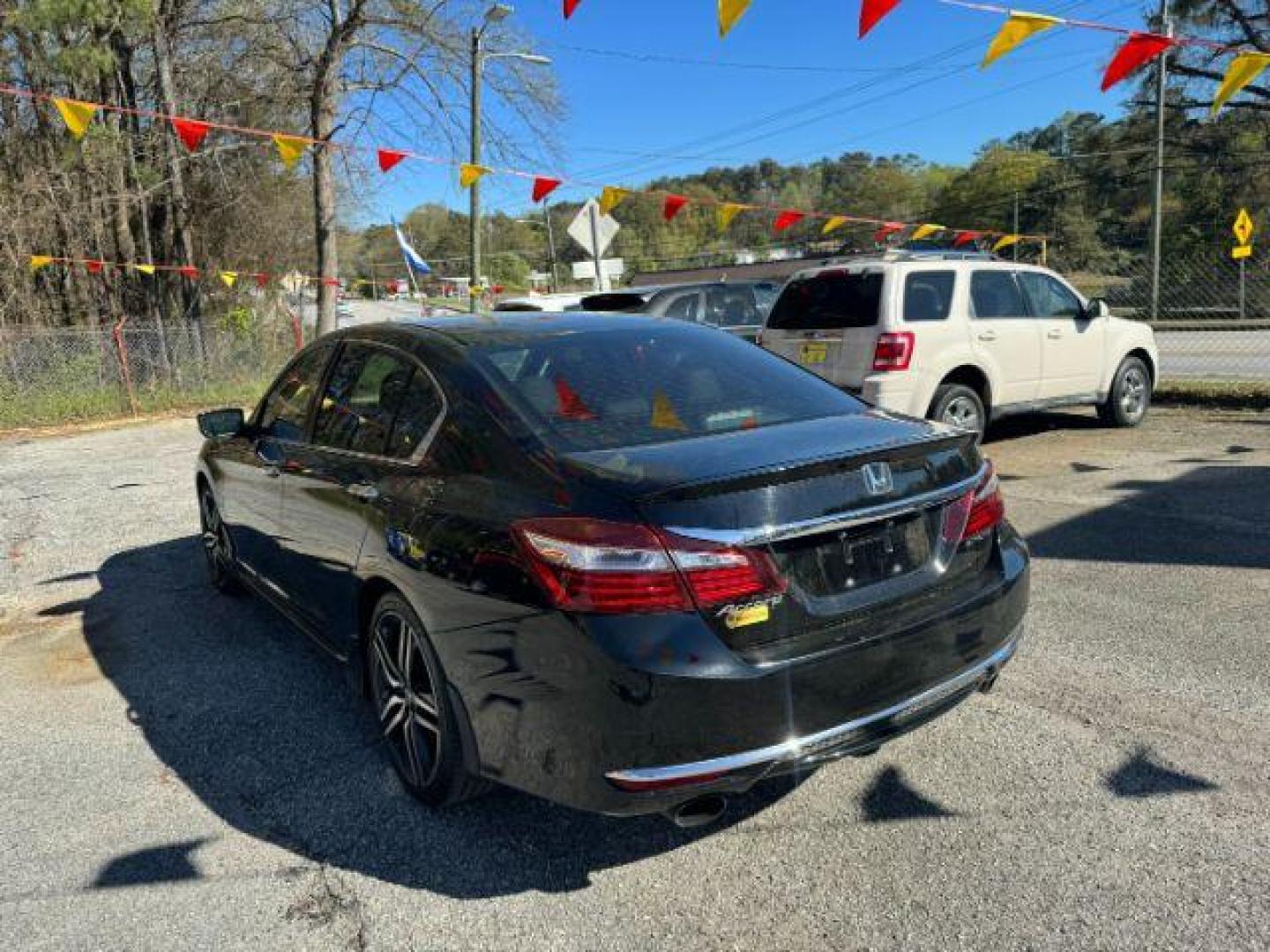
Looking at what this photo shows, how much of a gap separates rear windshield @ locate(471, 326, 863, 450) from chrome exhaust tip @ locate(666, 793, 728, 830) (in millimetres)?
1020

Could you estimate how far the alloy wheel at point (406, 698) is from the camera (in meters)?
2.93

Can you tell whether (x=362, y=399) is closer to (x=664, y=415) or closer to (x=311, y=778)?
(x=664, y=415)

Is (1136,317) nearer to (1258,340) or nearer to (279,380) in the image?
(1258,340)

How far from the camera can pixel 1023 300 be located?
8.66 meters

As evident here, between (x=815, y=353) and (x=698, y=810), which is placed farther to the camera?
(x=815, y=353)

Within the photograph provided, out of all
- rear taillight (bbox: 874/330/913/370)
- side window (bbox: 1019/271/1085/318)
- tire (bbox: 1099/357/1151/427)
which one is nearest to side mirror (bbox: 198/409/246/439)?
rear taillight (bbox: 874/330/913/370)

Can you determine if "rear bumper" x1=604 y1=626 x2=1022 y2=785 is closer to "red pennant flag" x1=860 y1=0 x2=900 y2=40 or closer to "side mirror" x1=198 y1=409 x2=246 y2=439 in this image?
"side mirror" x1=198 y1=409 x2=246 y2=439

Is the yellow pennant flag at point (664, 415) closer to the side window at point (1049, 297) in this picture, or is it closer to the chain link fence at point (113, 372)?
the side window at point (1049, 297)

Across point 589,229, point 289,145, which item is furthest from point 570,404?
point 589,229

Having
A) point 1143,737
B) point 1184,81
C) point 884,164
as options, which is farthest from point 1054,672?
point 884,164

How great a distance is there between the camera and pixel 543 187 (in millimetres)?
14344

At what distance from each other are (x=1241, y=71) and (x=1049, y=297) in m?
2.34

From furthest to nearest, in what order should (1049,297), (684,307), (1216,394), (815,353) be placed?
(684,307), (1216,394), (1049,297), (815,353)

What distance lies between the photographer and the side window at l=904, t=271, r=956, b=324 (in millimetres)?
7852
